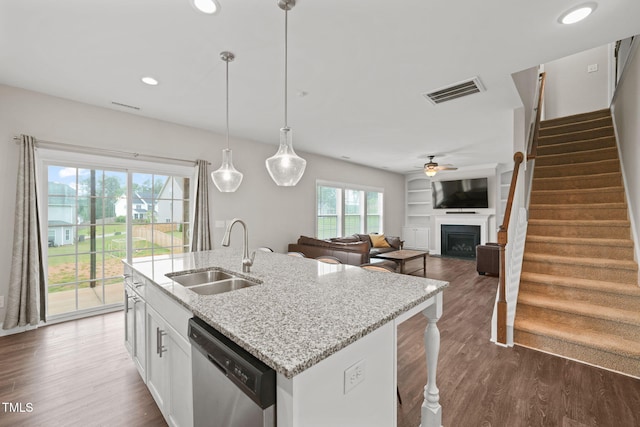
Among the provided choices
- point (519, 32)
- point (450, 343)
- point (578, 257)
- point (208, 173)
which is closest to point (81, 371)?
point (208, 173)

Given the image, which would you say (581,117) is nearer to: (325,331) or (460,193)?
(460,193)

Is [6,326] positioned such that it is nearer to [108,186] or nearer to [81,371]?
[81,371]

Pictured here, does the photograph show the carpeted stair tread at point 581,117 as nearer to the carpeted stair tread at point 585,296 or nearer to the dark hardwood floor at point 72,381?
the carpeted stair tread at point 585,296

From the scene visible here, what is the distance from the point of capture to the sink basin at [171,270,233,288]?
6.94 feet

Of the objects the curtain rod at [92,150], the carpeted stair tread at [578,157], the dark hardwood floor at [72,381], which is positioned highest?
the carpeted stair tread at [578,157]

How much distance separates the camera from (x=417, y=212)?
935 centimetres

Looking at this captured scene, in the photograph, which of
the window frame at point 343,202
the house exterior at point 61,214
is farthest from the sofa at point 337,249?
the house exterior at point 61,214

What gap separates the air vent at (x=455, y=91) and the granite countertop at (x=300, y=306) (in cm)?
221

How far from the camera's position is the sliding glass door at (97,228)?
11.0ft

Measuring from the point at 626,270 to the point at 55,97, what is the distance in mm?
6371

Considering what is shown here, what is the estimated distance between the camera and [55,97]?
3.21 meters

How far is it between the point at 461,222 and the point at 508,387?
6636mm

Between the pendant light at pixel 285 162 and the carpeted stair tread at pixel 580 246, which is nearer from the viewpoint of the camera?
the pendant light at pixel 285 162

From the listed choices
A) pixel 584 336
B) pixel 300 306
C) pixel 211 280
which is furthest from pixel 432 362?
pixel 584 336
